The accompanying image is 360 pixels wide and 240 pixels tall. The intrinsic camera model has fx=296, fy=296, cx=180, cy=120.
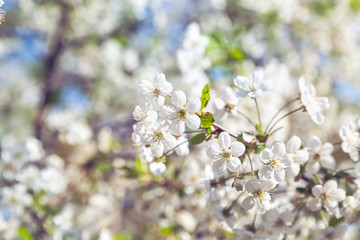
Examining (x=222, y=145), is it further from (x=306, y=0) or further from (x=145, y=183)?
(x=306, y=0)

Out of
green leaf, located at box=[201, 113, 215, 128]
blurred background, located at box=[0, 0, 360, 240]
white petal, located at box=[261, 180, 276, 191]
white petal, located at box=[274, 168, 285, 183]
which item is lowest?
white petal, located at box=[261, 180, 276, 191]

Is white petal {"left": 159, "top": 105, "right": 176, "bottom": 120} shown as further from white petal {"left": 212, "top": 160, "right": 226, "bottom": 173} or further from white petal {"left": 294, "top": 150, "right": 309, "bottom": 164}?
white petal {"left": 294, "top": 150, "right": 309, "bottom": 164}

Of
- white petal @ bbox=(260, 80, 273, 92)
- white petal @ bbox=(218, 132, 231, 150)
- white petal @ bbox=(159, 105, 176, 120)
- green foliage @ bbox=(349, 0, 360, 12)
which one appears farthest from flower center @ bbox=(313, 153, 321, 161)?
green foliage @ bbox=(349, 0, 360, 12)

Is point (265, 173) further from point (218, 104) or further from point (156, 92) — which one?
point (156, 92)

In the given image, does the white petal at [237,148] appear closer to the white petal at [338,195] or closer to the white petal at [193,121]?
the white petal at [193,121]

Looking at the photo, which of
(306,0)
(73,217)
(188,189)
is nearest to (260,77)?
(188,189)

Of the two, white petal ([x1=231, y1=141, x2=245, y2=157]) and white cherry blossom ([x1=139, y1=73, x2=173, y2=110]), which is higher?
white cherry blossom ([x1=139, y1=73, x2=173, y2=110])
